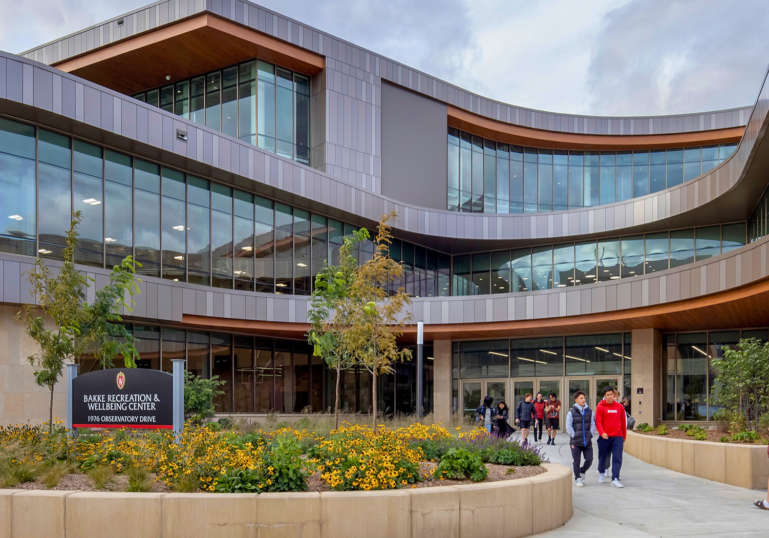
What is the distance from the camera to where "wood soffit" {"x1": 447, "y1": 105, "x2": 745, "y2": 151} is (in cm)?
3597

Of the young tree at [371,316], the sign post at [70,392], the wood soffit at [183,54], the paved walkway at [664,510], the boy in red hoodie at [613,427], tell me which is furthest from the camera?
the wood soffit at [183,54]

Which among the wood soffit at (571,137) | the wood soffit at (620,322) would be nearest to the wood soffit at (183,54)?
the wood soffit at (571,137)

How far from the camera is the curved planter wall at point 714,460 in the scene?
13.3 m

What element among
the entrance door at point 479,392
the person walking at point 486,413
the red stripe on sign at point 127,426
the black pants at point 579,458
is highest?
the red stripe on sign at point 127,426

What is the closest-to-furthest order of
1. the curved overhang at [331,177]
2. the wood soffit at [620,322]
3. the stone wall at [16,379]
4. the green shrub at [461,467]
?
the green shrub at [461,467], the stone wall at [16,379], the curved overhang at [331,177], the wood soffit at [620,322]

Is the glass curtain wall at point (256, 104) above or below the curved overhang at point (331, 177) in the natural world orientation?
above

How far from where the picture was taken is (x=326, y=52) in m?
30.2

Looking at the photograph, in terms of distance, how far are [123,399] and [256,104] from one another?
1940cm

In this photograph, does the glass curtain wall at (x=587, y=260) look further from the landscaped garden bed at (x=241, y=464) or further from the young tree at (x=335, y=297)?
the landscaped garden bed at (x=241, y=464)

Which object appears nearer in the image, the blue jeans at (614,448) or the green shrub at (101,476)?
the green shrub at (101,476)

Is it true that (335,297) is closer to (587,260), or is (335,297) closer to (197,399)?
(197,399)

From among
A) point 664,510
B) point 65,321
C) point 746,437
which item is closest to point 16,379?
point 65,321

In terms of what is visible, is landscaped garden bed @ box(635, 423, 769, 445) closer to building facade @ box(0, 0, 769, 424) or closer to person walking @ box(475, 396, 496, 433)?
person walking @ box(475, 396, 496, 433)

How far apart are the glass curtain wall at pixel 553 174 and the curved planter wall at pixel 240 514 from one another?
28.9m
